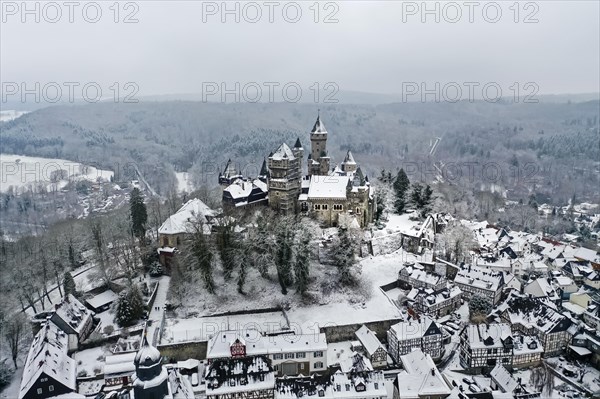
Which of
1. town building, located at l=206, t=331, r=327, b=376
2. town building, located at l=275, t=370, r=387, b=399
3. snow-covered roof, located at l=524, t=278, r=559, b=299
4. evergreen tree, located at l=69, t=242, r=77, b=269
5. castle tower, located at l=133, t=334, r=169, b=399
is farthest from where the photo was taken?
evergreen tree, located at l=69, t=242, r=77, b=269

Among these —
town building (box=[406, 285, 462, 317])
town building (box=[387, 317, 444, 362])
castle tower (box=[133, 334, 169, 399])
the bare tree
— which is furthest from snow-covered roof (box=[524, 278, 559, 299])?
the bare tree

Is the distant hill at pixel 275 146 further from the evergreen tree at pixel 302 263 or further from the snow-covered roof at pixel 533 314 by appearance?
the snow-covered roof at pixel 533 314

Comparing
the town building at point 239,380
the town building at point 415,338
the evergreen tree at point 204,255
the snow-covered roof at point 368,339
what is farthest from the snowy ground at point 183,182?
the town building at point 239,380

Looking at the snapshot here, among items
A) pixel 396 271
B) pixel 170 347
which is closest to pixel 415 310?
pixel 396 271

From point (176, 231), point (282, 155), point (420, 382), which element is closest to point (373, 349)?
point (420, 382)

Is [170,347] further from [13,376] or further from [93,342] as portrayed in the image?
[13,376]

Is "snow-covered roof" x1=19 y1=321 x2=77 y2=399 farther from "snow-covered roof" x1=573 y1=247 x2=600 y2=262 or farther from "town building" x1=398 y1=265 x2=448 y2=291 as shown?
"snow-covered roof" x1=573 y1=247 x2=600 y2=262
